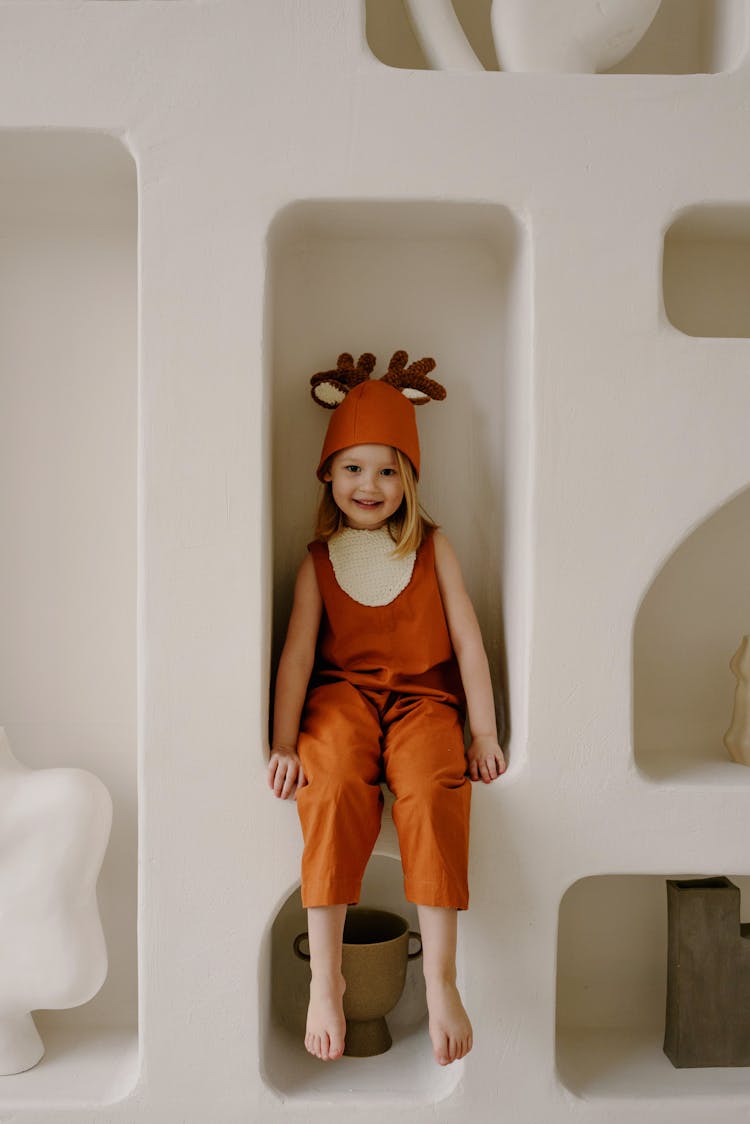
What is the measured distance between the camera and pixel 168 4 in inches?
55.7

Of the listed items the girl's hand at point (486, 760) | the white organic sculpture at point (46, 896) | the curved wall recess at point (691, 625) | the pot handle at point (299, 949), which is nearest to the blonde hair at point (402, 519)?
the girl's hand at point (486, 760)

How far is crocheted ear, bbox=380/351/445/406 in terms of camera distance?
5.20 ft

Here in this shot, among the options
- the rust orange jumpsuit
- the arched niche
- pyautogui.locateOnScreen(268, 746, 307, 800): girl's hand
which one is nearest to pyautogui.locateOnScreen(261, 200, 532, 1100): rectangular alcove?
the arched niche

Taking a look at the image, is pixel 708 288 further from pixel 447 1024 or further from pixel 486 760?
pixel 447 1024

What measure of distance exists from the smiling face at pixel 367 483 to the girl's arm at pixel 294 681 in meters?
0.11

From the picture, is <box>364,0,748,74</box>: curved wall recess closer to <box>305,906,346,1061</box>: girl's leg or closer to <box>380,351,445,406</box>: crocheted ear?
<box>380,351,445,406</box>: crocheted ear

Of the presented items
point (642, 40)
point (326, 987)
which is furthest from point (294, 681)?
point (642, 40)

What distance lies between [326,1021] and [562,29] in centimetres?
139

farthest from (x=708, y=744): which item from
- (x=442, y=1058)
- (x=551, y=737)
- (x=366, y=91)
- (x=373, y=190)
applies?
(x=366, y=91)

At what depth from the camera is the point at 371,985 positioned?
5.07 feet

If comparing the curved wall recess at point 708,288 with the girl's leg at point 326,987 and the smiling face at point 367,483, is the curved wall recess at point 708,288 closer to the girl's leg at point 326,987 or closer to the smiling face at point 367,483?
the smiling face at point 367,483

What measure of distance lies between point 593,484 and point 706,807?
49 cm

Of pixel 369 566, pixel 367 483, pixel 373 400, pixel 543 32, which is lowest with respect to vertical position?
pixel 369 566

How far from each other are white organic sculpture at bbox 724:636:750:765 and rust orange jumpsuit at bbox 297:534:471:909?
42cm
